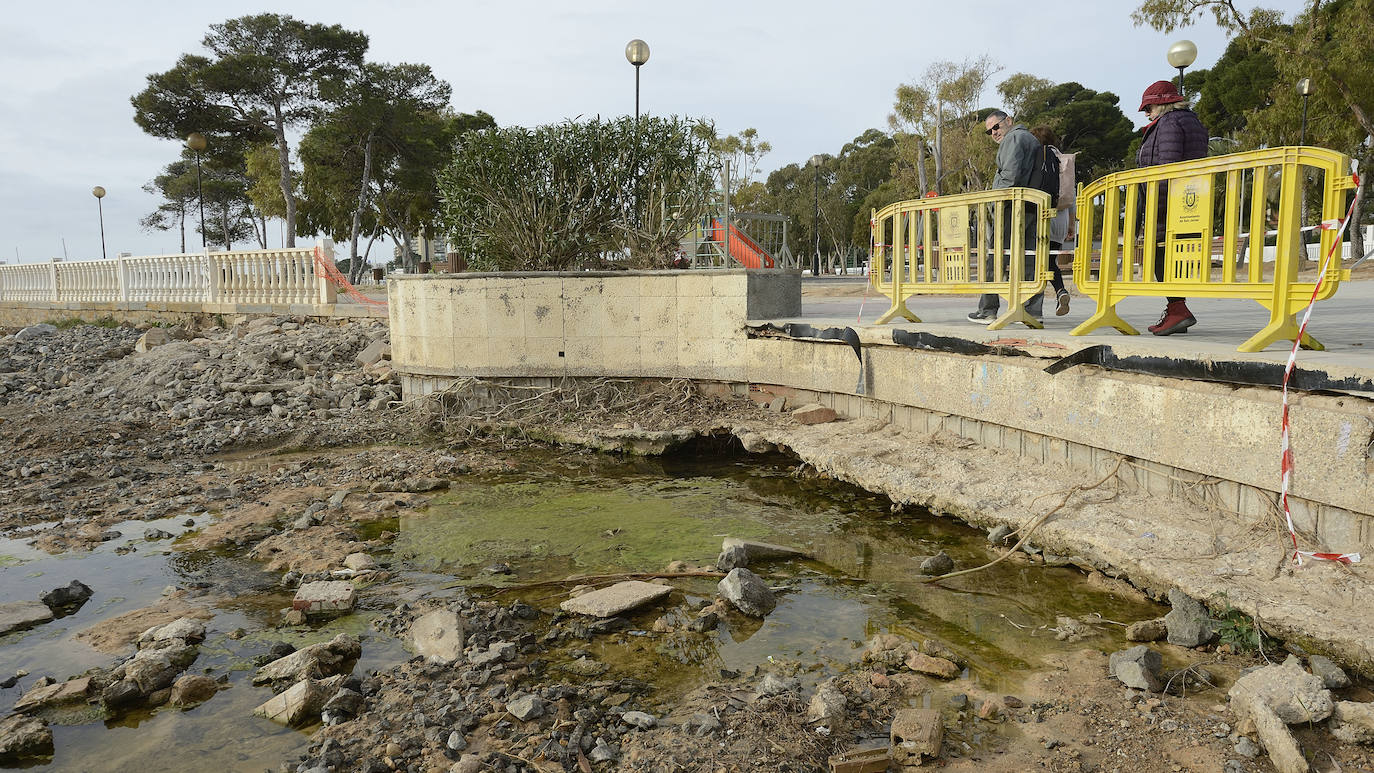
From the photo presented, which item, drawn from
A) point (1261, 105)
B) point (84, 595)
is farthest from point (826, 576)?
point (1261, 105)

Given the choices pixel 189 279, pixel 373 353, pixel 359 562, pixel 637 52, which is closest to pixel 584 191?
pixel 637 52

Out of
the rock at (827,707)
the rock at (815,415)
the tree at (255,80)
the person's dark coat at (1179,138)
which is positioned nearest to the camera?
the rock at (827,707)

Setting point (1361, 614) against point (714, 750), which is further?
point (1361, 614)

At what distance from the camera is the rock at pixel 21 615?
4602 millimetres

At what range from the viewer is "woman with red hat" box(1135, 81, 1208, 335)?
601 centimetres

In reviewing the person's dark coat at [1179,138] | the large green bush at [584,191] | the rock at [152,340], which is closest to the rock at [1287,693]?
the person's dark coat at [1179,138]

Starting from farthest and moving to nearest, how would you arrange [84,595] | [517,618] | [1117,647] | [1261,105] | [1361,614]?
[1261,105]
[84,595]
[517,618]
[1117,647]
[1361,614]

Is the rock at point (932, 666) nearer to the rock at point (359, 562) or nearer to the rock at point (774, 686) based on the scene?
the rock at point (774, 686)

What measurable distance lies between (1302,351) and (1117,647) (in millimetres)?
2149

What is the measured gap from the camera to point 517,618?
4.55 metres

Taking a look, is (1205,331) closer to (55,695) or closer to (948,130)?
(55,695)

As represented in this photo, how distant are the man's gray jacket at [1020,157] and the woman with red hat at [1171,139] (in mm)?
1105

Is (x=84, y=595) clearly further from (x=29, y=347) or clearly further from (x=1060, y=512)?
(x=29, y=347)

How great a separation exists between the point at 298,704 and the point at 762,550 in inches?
117
